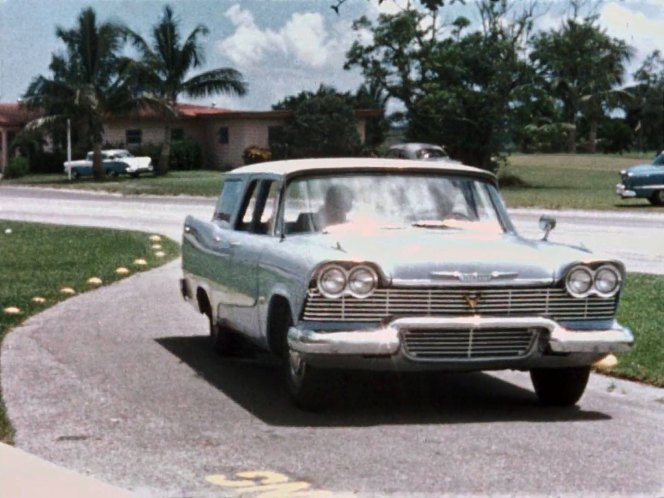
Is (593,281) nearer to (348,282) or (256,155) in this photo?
(348,282)

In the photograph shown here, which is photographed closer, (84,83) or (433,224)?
(433,224)

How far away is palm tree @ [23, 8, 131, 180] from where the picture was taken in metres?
53.2

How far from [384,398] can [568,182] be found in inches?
1859

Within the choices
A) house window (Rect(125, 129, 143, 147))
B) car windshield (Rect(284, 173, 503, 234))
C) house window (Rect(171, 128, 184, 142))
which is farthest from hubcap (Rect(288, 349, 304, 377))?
house window (Rect(125, 129, 143, 147))

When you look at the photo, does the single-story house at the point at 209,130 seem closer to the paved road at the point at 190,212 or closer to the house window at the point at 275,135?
the house window at the point at 275,135

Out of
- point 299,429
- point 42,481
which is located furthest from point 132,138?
point 42,481

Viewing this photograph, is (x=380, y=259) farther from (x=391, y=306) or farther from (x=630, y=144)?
(x=630, y=144)

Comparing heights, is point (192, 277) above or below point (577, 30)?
below

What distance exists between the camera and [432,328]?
7.57m

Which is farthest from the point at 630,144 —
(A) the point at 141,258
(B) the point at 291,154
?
(A) the point at 141,258

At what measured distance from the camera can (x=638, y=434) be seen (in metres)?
7.46

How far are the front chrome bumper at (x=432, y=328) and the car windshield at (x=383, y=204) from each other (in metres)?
1.20

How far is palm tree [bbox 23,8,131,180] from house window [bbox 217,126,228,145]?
538 inches

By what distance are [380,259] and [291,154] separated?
53.0 metres
